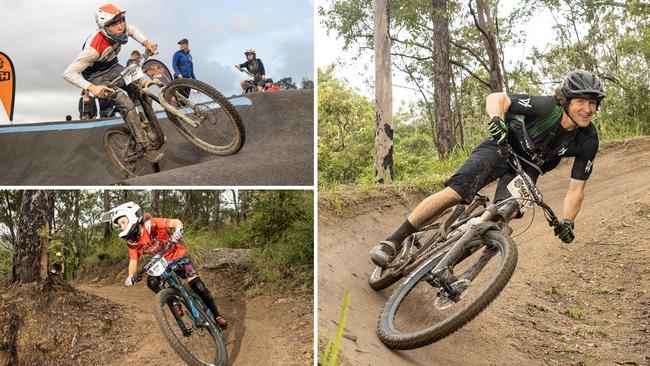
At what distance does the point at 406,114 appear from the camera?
4775cm

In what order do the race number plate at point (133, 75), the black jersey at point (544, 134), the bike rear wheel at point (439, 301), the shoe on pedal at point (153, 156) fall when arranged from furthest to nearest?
the shoe on pedal at point (153, 156) → the race number plate at point (133, 75) → the black jersey at point (544, 134) → the bike rear wheel at point (439, 301)

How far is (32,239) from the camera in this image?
26.4ft

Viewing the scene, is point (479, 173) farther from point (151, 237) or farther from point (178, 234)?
point (151, 237)

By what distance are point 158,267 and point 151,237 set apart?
0.39m

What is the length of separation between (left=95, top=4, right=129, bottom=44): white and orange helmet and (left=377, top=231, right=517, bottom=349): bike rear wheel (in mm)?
3521

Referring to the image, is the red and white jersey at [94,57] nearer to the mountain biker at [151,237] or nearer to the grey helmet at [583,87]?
the mountain biker at [151,237]

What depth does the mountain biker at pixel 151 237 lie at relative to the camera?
22.4 ft

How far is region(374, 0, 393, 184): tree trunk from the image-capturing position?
12.4 metres

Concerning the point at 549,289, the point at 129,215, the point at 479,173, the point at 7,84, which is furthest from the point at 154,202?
the point at 549,289

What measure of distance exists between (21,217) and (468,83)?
27989mm

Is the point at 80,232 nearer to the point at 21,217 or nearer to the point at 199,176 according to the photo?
the point at 21,217

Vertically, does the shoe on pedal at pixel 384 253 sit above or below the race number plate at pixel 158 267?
above

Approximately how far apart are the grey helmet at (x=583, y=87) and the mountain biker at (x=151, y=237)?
4160mm

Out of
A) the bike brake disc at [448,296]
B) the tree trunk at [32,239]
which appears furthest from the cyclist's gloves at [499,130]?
the tree trunk at [32,239]
